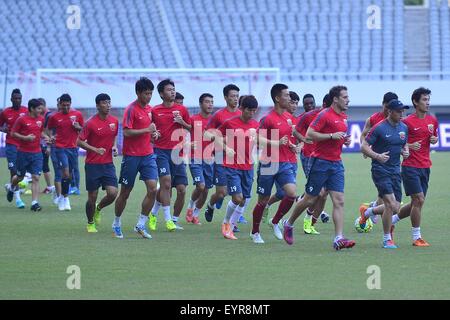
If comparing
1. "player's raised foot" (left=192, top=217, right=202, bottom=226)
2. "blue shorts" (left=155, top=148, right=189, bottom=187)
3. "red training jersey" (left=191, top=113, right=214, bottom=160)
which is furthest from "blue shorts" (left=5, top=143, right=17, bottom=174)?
"blue shorts" (left=155, top=148, right=189, bottom=187)

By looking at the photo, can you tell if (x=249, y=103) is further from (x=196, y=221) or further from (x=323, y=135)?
(x=196, y=221)

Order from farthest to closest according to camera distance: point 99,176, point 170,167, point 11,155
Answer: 1. point 11,155
2. point 170,167
3. point 99,176

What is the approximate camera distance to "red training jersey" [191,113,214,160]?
59.6 feet

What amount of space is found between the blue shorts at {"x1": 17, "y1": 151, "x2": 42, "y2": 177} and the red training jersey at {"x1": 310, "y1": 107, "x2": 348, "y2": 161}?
7815 millimetres

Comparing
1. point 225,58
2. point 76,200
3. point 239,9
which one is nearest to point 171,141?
point 76,200

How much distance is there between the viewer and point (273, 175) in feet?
49.3

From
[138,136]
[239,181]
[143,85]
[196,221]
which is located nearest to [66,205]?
[196,221]

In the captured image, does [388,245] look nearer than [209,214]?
Yes

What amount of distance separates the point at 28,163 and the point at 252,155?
Result: 6.02 metres

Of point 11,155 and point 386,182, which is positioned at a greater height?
point 11,155

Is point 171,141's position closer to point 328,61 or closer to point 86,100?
point 86,100

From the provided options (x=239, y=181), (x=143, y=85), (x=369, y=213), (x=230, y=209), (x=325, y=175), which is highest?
(x=143, y=85)

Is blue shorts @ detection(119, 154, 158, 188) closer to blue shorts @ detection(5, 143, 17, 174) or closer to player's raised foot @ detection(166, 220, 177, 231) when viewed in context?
player's raised foot @ detection(166, 220, 177, 231)
